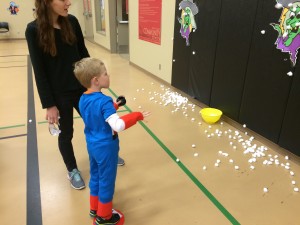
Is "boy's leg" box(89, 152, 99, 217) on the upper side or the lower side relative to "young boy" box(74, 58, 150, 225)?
lower

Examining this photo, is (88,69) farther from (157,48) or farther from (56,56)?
(157,48)

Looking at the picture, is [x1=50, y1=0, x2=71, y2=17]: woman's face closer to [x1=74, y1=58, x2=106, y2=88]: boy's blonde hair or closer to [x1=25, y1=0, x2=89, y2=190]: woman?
[x1=25, y1=0, x2=89, y2=190]: woman

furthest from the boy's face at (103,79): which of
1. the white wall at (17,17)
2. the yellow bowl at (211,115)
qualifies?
the white wall at (17,17)

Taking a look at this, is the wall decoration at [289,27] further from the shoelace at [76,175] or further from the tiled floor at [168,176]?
the shoelace at [76,175]

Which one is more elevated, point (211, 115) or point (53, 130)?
point (53, 130)

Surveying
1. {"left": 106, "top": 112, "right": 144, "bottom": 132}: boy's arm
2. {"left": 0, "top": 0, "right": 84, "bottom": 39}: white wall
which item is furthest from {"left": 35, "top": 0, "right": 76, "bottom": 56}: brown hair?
{"left": 0, "top": 0, "right": 84, "bottom": 39}: white wall

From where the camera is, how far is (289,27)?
2.17 metres

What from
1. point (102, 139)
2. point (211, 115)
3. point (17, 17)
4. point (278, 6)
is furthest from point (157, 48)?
point (17, 17)

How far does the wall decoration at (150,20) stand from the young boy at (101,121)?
335cm

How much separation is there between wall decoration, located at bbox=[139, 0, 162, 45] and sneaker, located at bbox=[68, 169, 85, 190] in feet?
10.3

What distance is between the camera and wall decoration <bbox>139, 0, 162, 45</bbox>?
4.44m

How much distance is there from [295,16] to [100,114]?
184 cm

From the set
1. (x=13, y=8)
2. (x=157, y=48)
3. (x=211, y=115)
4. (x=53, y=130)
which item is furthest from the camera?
(x=13, y=8)

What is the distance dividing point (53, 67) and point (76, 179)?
879mm
